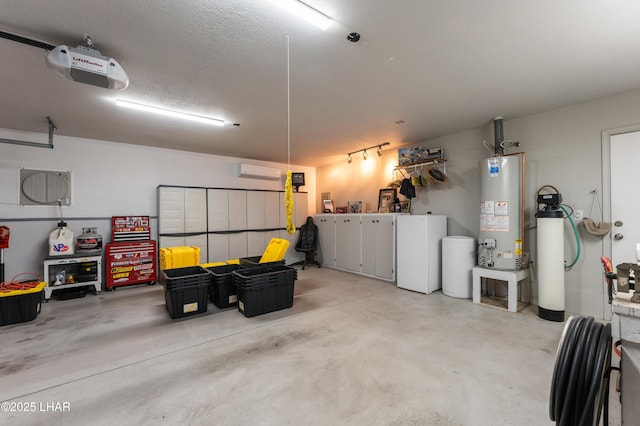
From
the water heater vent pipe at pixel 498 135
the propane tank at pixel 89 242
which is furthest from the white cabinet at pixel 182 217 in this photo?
the water heater vent pipe at pixel 498 135

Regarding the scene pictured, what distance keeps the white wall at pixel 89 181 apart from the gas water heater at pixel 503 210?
5.45 metres

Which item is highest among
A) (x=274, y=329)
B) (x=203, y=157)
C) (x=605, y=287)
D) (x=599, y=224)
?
(x=203, y=157)

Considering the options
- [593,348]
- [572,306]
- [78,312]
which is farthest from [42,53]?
[572,306]

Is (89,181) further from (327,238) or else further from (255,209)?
(327,238)

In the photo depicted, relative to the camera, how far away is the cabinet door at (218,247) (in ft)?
19.2

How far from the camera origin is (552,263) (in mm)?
3312

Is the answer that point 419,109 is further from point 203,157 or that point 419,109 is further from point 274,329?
point 203,157

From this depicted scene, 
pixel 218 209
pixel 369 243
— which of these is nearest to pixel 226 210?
pixel 218 209

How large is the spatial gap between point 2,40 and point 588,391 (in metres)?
4.35

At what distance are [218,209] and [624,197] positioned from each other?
646 centimetres

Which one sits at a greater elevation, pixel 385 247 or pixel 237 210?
pixel 237 210

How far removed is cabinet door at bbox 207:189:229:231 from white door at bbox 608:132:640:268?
20.6 feet

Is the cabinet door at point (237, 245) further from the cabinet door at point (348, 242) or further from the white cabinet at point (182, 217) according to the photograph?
the cabinet door at point (348, 242)

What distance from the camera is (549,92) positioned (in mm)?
3098
